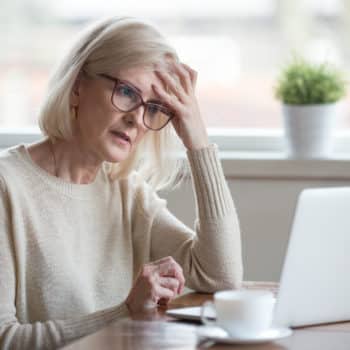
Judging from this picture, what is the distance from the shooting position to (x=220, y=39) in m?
3.09

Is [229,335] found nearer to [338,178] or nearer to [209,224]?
[209,224]

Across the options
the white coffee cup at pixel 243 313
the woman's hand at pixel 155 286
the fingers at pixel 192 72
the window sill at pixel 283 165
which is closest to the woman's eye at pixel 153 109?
the fingers at pixel 192 72

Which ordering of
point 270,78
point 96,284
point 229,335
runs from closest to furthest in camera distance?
point 229,335 < point 96,284 < point 270,78

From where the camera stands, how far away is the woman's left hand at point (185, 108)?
2000 millimetres

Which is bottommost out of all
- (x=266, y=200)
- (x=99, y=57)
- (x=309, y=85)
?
(x=266, y=200)

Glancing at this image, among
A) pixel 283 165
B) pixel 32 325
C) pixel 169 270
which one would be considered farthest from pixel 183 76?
pixel 283 165

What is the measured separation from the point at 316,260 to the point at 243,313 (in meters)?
0.19

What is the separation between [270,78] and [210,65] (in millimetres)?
211

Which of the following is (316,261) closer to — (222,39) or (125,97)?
(125,97)

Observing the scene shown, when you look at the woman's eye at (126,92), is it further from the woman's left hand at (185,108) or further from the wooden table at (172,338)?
the wooden table at (172,338)

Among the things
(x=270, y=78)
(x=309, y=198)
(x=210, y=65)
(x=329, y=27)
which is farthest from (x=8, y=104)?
(x=309, y=198)

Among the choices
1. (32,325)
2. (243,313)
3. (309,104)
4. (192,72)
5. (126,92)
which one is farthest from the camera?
(309,104)

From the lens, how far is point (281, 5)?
3.03m

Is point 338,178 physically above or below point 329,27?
below
